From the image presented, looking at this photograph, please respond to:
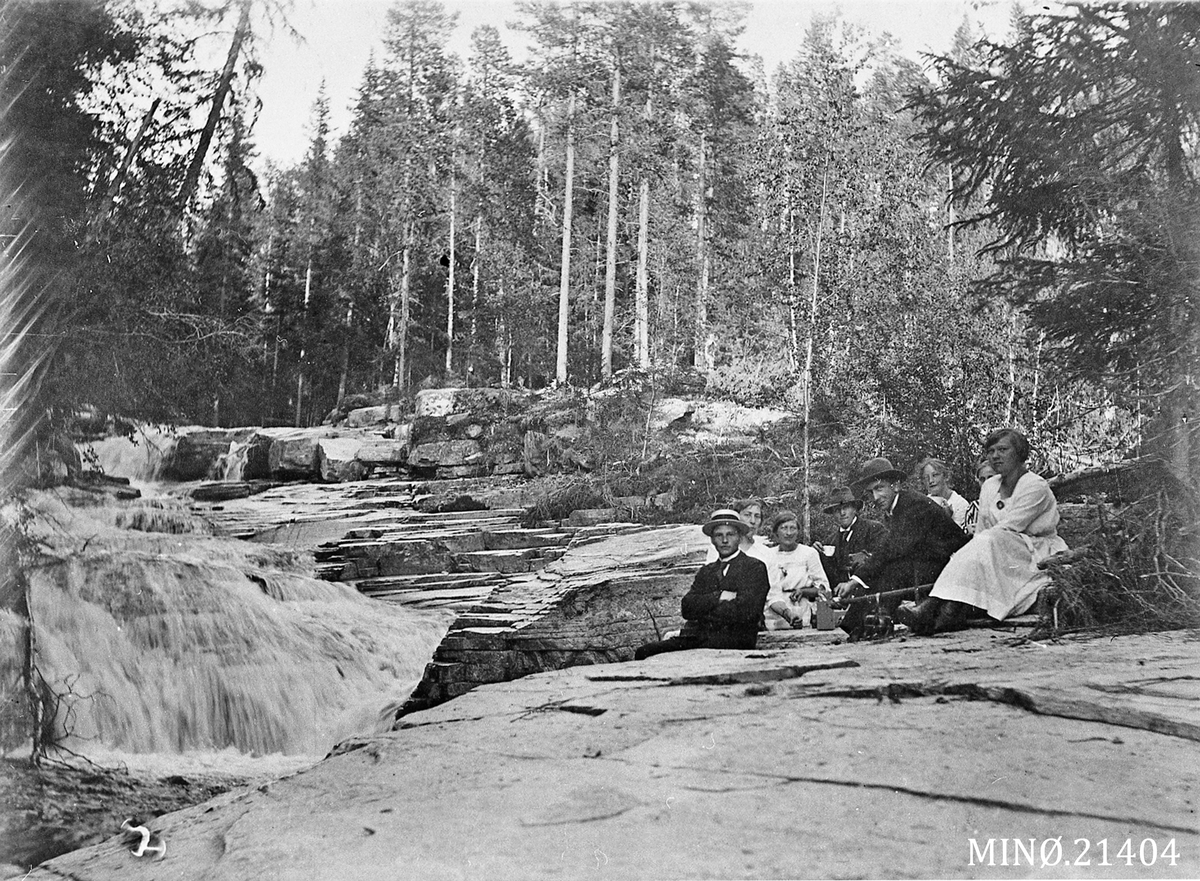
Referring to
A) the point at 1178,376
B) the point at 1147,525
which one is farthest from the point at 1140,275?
the point at 1147,525

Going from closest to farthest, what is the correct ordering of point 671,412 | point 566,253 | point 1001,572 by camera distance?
point 1001,572, point 671,412, point 566,253

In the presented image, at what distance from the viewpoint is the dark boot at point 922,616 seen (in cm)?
375

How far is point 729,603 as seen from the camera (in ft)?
12.5

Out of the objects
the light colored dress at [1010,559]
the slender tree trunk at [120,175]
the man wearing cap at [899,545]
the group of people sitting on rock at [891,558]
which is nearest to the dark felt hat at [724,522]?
the group of people sitting on rock at [891,558]

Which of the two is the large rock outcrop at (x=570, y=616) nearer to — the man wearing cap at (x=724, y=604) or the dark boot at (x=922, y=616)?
the man wearing cap at (x=724, y=604)

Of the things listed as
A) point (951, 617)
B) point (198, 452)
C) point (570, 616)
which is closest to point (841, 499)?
point (951, 617)

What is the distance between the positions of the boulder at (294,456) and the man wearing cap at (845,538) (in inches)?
93.6

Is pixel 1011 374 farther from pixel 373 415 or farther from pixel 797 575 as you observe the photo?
pixel 373 415

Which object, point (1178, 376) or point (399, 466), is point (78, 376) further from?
point (1178, 376)

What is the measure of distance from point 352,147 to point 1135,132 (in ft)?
11.3

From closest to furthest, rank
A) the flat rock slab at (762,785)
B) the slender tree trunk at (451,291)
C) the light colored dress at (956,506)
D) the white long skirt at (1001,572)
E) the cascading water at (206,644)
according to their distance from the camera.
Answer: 1. the flat rock slab at (762,785)
2. the cascading water at (206,644)
3. the white long skirt at (1001,572)
4. the light colored dress at (956,506)
5. the slender tree trunk at (451,291)

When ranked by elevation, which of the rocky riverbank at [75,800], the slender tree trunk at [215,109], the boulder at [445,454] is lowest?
the rocky riverbank at [75,800]

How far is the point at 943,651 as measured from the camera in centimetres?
338

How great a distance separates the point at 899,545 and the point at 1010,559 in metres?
0.46
